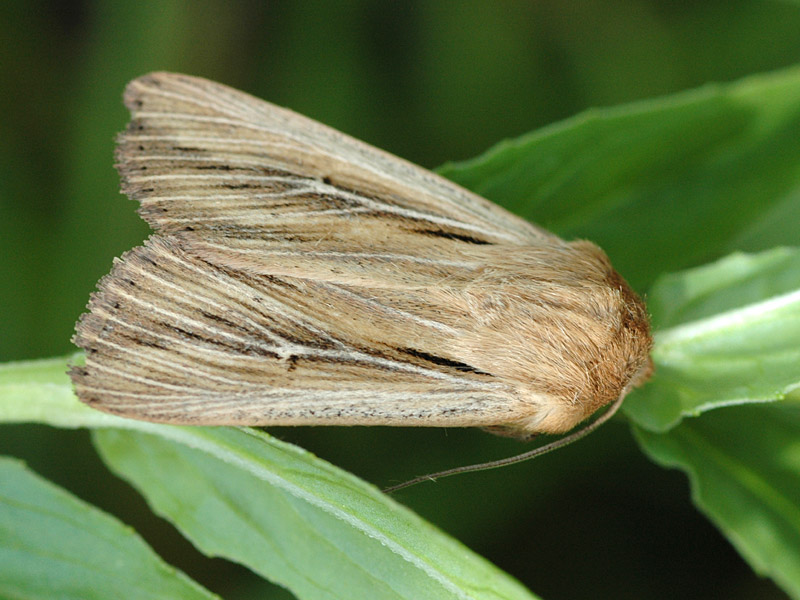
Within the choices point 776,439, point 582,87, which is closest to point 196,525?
point 776,439

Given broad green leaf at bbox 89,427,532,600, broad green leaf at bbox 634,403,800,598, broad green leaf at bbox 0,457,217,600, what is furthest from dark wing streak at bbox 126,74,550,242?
broad green leaf at bbox 0,457,217,600

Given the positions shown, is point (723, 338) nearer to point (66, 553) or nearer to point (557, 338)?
point (557, 338)

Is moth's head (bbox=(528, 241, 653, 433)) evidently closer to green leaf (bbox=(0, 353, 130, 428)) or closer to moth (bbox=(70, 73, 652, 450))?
moth (bbox=(70, 73, 652, 450))

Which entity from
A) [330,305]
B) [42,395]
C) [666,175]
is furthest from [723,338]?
[42,395]

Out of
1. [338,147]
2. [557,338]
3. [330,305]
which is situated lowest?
[330,305]

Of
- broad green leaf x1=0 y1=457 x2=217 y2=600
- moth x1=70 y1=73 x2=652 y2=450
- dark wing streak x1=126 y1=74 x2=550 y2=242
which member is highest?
dark wing streak x1=126 y1=74 x2=550 y2=242

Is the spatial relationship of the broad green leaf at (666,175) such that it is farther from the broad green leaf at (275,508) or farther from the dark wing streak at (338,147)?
the broad green leaf at (275,508)

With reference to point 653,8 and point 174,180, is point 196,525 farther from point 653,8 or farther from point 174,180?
point 653,8
